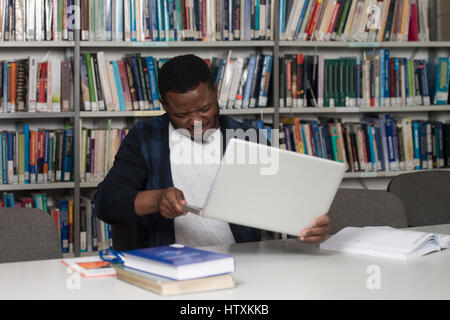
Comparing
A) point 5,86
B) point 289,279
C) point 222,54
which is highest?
point 222,54

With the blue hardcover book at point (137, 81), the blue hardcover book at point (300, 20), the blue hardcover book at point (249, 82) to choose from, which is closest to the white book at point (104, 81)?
the blue hardcover book at point (137, 81)

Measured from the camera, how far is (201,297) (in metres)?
1.22

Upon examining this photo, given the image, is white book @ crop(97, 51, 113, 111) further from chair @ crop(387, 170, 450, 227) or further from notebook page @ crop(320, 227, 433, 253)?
notebook page @ crop(320, 227, 433, 253)

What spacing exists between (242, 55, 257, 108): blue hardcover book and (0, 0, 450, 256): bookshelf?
0.05 m

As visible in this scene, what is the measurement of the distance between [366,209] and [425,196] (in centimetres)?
58

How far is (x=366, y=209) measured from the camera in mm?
2088

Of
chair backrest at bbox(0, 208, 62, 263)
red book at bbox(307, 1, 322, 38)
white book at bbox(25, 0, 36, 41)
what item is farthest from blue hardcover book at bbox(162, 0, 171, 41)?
chair backrest at bbox(0, 208, 62, 263)

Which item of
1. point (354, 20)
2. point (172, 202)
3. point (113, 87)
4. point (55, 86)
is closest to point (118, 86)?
point (113, 87)

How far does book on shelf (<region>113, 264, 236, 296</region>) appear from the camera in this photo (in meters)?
1.22

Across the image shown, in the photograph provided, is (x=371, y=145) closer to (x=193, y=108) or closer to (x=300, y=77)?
(x=300, y=77)

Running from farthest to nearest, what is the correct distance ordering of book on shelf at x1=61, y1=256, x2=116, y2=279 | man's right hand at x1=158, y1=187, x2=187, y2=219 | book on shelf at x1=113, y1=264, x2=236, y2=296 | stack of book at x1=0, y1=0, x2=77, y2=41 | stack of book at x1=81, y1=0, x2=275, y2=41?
stack of book at x1=81, y1=0, x2=275, y2=41
stack of book at x1=0, y1=0, x2=77, y2=41
man's right hand at x1=158, y1=187, x2=187, y2=219
book on shelf at x1=61, y1=256, x2=116, y2=279
book on shelf at x1=113, y1=264, x2=236, y2=296

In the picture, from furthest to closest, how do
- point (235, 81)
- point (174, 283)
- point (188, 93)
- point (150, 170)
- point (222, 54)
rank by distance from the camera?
point (222, 54) < point (235, 81) < point (150, 170) < point (188, 93) < point (174, 283)

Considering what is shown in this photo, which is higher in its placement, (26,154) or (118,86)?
(118,86)
